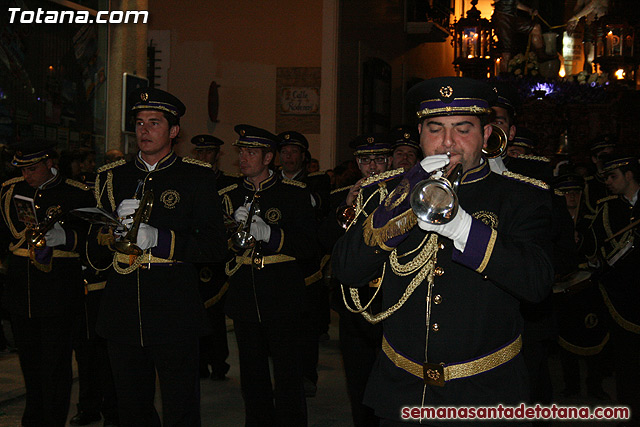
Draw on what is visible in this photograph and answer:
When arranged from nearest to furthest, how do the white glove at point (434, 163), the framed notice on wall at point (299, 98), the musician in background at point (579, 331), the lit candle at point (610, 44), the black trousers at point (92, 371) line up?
the white glove at point (434, 163), the black trousers at point (92, 371), the musician in background at point (579, 331), the framed notice on wall at point (299, 98), the lit candle at point (610, 44)

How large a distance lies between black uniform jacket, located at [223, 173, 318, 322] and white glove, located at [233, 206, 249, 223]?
0.81ft

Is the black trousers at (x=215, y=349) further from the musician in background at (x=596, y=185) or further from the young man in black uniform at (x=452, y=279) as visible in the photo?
the young man in black uniform at (x=452, y=279)

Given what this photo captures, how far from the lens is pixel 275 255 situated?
6398 millimetres

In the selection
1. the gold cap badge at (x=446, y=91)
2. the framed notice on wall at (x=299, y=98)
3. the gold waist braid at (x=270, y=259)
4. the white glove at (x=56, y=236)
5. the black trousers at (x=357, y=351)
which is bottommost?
the black trousers at (x=357, y=351)

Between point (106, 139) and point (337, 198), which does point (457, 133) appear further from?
point (106, 139)

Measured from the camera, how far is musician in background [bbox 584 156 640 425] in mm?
6602

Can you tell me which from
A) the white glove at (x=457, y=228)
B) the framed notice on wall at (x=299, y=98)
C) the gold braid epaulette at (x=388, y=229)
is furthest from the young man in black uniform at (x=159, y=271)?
the framed notice on wall at (x=299, y=98)

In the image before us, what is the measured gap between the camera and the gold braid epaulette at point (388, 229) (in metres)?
3.17

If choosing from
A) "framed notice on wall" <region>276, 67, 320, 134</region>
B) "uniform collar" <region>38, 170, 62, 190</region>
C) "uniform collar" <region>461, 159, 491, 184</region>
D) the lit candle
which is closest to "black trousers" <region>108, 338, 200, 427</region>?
"uniform collar" <region>38, 170, 62, 190</region>

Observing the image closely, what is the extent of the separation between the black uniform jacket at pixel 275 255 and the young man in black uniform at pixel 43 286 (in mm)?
1198

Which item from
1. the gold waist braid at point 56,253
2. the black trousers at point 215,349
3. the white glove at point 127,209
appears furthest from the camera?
the black trousers at point 215,349

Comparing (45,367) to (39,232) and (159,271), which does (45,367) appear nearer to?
(39,232)

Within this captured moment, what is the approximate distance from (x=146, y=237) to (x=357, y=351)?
203 cm

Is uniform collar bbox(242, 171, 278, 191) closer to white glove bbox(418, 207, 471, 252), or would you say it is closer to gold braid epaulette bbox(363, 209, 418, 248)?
gold braid epaulette bbox(363, 209, 418, 248)
